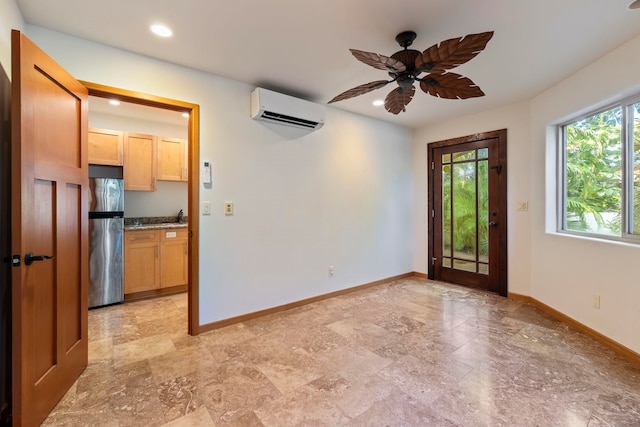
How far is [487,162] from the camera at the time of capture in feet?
12.7

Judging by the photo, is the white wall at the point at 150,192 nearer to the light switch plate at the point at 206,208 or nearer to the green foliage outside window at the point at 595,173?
the light switch plate at the point at 206,208

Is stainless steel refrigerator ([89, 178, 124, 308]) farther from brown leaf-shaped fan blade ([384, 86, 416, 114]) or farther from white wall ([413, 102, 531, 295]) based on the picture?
white wall ([413, 102, 531, 295])

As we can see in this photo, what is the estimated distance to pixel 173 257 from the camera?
390cm

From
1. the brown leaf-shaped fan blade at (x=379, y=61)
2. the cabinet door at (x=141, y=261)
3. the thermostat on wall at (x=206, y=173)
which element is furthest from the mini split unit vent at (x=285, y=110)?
the cabinet door at (x=141, y=261)

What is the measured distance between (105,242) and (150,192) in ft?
3.60

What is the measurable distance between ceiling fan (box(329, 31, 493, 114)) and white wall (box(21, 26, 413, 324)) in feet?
4.13

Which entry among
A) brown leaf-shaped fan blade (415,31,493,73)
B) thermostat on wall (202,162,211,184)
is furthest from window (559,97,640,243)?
thermostat on wall (202,162,211,184)

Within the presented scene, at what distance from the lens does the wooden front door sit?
1.41m

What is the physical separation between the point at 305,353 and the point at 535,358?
5.78 ft

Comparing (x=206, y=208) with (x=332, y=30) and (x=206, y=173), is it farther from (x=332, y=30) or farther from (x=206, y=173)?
(x=332, y=30)

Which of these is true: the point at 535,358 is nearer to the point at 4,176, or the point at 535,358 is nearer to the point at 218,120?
the point at 218,120

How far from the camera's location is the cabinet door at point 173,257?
3828mm

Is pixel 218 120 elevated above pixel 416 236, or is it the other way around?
pixel 218 120

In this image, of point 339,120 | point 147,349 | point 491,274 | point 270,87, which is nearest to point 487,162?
point 491,274
